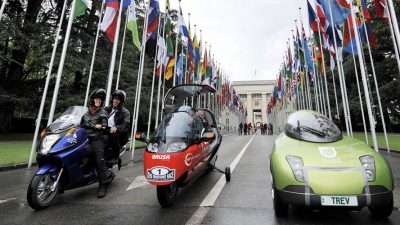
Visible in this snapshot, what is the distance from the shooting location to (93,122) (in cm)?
619

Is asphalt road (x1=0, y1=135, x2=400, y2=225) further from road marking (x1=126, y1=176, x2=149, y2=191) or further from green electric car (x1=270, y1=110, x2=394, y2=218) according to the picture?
green electric car (x1=270, y1=110, x2=394, y2=218)

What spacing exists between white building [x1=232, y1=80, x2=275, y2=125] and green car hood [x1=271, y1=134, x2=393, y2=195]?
114m

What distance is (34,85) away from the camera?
26641mm

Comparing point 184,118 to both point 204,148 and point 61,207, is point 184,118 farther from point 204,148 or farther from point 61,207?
point 61,207

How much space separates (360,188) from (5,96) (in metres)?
24.6

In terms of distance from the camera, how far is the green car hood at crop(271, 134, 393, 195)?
4121 mm

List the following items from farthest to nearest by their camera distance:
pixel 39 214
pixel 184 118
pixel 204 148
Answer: pixel 204 148 → pixel 184 118 → pixel 39 214

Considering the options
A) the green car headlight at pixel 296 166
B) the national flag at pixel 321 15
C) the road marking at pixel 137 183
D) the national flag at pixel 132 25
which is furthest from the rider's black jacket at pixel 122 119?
the national flag at pixel 321 15

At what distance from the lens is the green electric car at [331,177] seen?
4.08m

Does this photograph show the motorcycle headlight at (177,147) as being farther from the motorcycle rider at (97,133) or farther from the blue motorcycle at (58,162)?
the blue motorcycle at (58,162)

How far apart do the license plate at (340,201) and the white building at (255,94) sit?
11443 centimetres

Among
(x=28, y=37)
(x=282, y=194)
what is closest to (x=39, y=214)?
(x=282, y=194)

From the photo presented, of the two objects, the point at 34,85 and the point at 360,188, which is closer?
the point at 360,188

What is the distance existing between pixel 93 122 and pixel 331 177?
4.18 m
